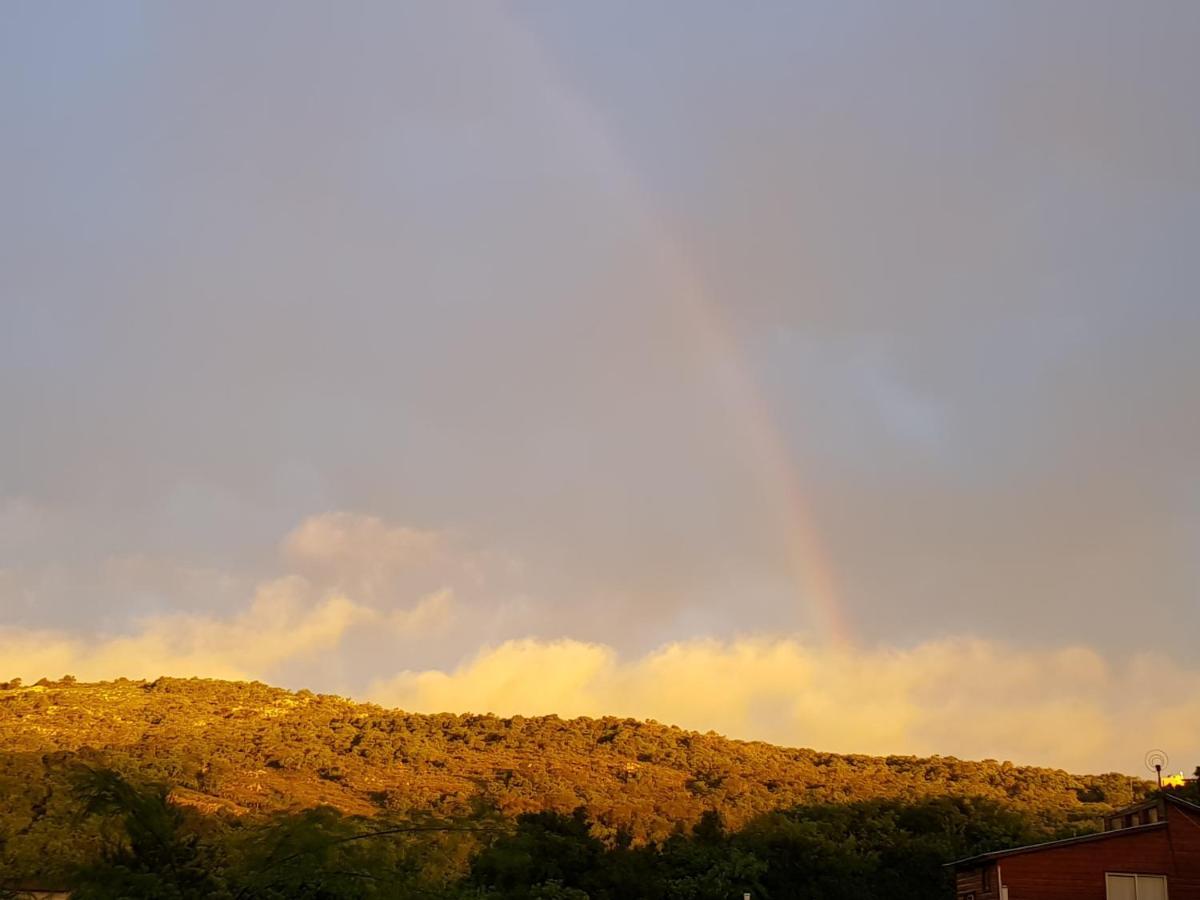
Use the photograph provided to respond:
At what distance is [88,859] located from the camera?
13.9 metres

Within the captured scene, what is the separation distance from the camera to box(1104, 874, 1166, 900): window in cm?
4109

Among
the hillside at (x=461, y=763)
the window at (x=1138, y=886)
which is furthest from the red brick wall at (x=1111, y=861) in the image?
the hillside at (x=461, y=763)

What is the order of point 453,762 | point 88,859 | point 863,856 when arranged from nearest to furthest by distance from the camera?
point 88,859, point 863,856, point 453,762

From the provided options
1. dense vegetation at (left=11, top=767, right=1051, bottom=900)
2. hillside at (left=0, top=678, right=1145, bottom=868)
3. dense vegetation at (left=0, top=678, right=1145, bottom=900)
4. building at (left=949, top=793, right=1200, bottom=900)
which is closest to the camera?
dense vegetation at (left=11, top=767, right=1051, bottom=900)

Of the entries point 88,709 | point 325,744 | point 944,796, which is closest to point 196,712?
point 88,709

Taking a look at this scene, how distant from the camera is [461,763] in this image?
3797 inches

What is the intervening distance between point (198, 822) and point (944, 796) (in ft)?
240

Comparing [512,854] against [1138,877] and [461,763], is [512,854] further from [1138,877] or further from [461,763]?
[461,763]

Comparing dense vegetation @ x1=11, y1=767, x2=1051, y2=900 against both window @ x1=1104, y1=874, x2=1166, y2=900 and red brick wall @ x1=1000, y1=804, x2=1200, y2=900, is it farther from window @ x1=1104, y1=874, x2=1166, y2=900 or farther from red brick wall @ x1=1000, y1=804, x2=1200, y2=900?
window @ x1=1104, y1=874, x2=1166, y2=900

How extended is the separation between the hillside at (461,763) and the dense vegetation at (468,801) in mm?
385

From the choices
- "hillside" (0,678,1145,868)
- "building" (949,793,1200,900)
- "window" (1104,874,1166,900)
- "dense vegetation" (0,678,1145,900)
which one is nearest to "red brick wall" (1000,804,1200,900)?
"building" (949,793,1200,900)

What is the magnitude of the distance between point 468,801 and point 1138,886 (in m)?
43.2

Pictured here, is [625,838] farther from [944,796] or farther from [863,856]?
[944,796]

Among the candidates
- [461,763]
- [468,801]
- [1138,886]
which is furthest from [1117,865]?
[461,763]
